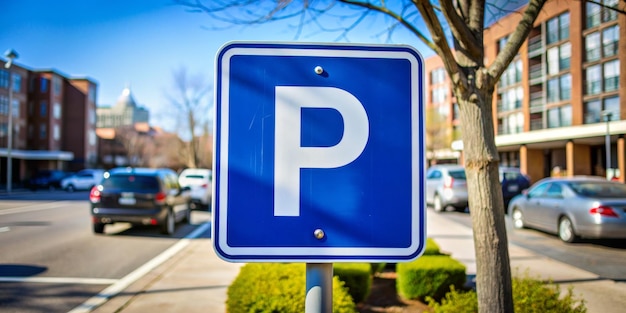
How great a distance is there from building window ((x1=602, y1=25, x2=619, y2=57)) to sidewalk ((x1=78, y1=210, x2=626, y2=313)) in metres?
2.44

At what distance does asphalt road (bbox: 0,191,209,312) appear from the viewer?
5.85 m

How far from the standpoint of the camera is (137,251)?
9.41m

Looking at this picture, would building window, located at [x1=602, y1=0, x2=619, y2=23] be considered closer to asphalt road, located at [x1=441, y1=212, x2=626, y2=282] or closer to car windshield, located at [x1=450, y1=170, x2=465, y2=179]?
asphalt road, located at [x1=441, y1=212, x2=626, y2=282]

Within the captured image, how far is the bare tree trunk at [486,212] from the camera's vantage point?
3.05 m

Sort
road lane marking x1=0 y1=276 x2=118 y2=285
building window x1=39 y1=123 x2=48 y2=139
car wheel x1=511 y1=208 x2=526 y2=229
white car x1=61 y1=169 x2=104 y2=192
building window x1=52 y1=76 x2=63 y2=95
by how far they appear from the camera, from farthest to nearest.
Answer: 1. building window x1=39 y1=123 x2=48 y2=139
2. building window x1=52 y1=76 x2=63 y2=95
3. white car x1=61 y1=169 x2=104 y2=192
4. car wheel x1=511 y1=208 x2=526 y2=229
5. road lane marking x1=0 y1=276 x2=118 y2=285

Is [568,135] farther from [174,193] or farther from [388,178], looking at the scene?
[388,178]

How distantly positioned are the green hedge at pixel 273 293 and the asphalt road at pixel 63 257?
274cm

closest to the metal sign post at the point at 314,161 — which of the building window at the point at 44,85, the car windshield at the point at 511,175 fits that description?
the car windshield at the point at 511,175

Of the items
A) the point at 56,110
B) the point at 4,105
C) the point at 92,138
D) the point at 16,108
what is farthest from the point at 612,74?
the point at 92,138

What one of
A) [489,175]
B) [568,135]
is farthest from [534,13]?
[568,135]

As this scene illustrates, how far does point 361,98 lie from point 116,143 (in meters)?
80.7

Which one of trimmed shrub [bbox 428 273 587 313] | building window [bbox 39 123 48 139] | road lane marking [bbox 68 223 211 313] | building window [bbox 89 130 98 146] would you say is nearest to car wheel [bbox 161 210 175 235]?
road lane marking [bbox 68 223 211 313]

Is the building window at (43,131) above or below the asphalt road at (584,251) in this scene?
above

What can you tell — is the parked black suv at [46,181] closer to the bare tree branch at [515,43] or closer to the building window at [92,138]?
the building window at [92,138]
